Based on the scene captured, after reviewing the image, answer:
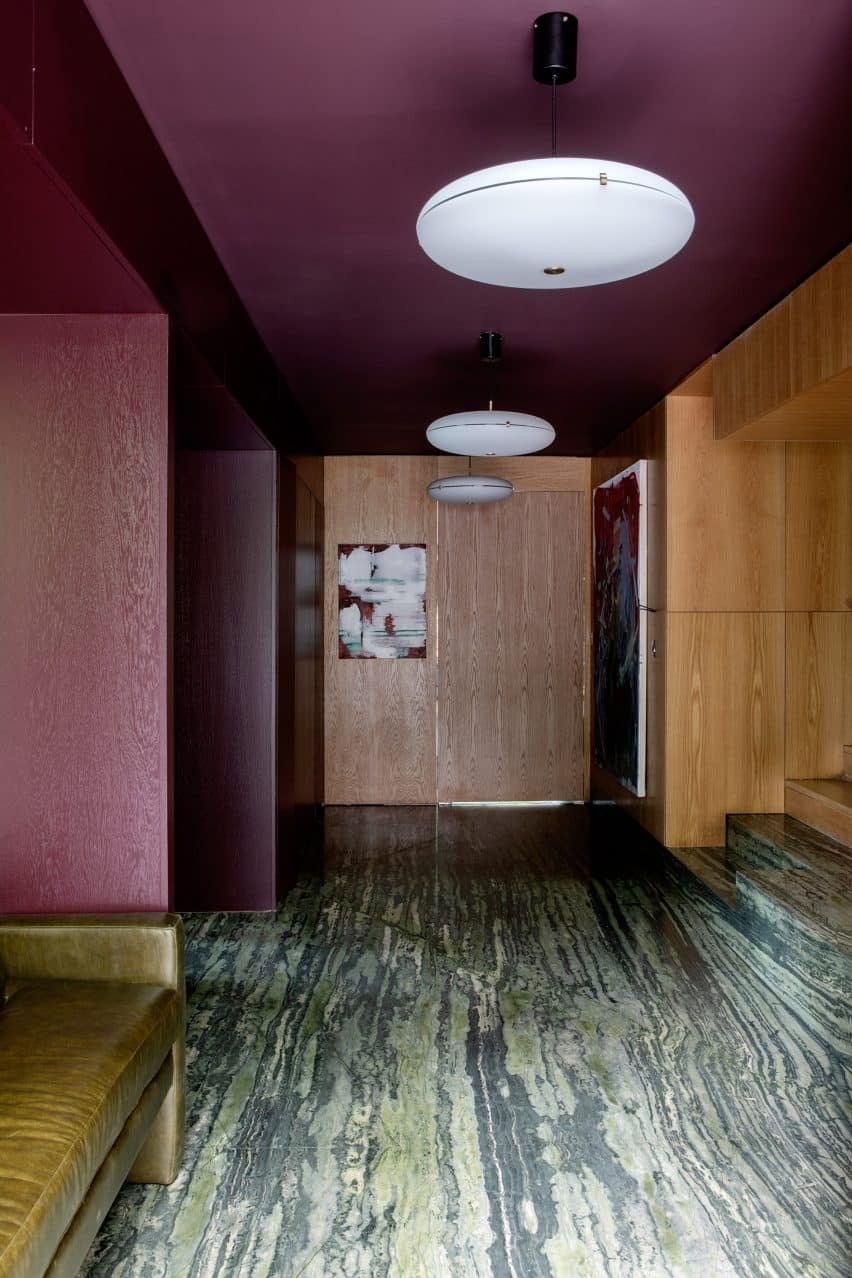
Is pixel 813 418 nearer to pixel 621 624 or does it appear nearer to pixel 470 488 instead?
pixel 470 488

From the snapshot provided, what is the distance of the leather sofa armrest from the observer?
2.47m

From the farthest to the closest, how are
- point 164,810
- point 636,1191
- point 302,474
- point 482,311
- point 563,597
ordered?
point 563,597, point 302,474, point 482,311, point 164,810, point 636,1191

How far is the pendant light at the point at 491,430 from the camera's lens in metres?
4.28

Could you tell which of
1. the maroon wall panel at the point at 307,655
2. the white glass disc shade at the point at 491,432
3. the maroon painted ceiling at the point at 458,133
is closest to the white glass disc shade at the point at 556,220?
the maroon painted ceiling at the point at 458,133

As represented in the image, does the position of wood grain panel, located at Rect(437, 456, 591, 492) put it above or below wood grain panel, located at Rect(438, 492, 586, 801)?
above

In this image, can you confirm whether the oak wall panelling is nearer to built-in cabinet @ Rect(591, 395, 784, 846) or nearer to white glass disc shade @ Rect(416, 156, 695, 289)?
built-in cabinet @ Rect(591, 395, 784, 846)

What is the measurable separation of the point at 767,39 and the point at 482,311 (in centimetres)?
198

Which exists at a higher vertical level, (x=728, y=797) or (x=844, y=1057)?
(x=728, y=797)

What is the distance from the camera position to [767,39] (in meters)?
2.21

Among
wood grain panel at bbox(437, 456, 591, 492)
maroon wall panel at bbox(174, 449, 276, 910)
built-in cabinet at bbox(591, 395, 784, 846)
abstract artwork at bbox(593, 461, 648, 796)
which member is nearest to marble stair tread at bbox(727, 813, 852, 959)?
built-in cabinet at bbox(591, 395, 784, 846)

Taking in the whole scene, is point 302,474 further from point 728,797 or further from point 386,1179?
point 386,1179

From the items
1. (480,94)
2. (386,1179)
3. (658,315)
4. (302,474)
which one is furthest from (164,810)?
(302,474)

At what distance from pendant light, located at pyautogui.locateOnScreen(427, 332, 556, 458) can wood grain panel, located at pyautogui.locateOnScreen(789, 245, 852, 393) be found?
1.11 m

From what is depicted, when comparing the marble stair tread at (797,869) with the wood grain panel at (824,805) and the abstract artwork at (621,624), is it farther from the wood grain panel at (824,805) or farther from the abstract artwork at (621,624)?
the abstract artwork at (621,624)
